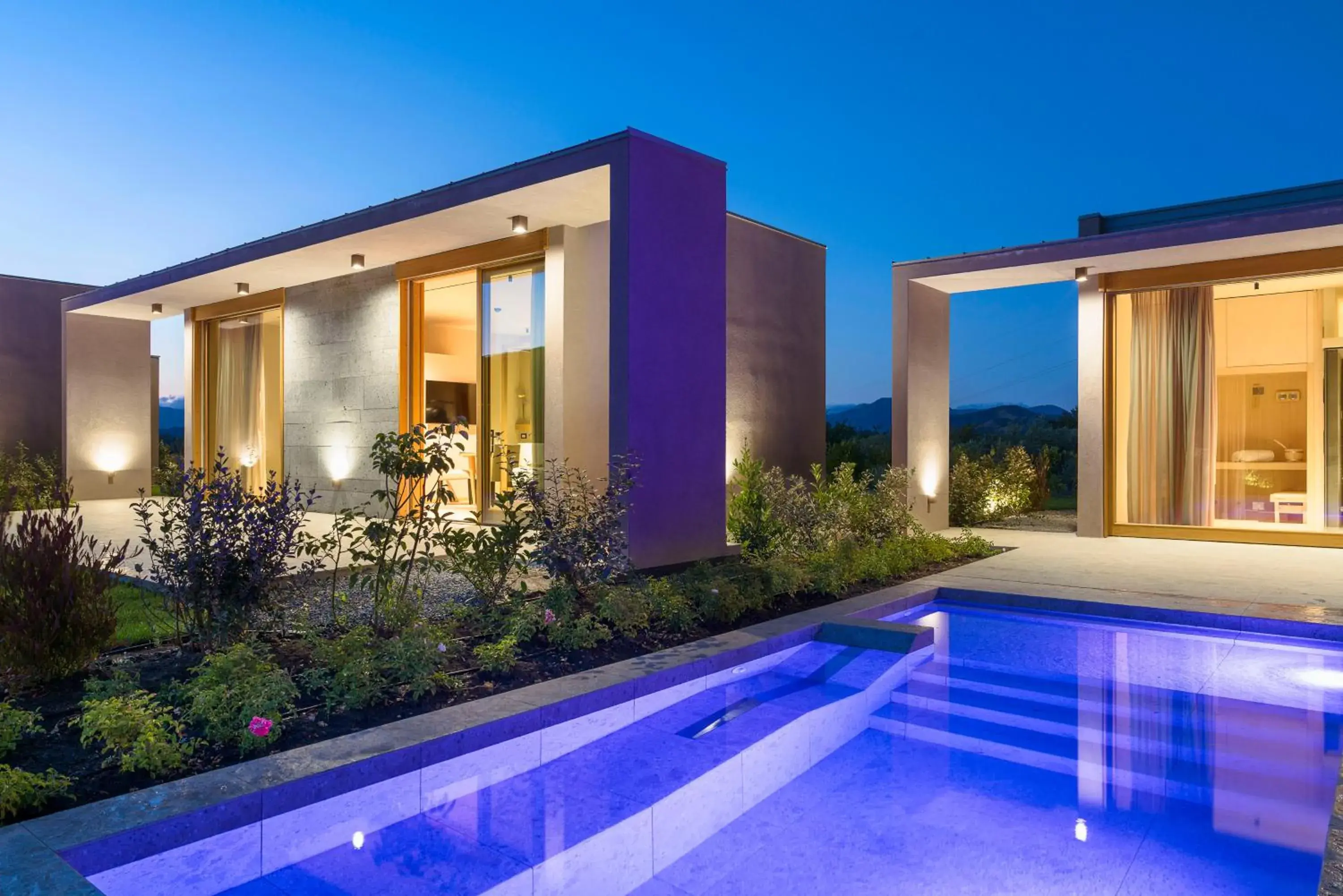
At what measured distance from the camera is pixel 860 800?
3125mm

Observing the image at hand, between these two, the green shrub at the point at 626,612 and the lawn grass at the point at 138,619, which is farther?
the green shrub at the point at 626,612

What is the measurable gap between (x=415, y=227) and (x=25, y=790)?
7.12m

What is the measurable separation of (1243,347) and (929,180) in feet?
125

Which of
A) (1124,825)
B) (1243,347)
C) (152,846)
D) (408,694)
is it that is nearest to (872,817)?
(1124,825)

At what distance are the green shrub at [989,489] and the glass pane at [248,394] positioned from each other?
31.3 ft

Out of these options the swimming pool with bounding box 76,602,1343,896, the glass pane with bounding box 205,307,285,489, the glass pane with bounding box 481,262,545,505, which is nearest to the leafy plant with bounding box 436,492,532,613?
the swimming pool with bounding box 76,602,1343,896

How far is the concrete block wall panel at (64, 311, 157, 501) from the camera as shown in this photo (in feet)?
45.7

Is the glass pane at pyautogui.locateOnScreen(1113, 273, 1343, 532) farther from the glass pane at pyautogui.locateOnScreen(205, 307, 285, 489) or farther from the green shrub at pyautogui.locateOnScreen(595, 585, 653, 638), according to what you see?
the glass pane at pyautogui.locateOnScreen(205, 307, 285, 489)

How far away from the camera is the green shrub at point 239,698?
3.10 m

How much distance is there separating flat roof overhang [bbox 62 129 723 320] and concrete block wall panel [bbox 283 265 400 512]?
29 centimetres

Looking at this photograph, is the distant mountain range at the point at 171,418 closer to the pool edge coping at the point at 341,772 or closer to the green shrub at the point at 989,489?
the green shrub at the point at 989,489

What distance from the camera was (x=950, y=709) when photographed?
412 cm

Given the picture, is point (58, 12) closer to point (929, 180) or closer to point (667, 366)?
point (667, 366)

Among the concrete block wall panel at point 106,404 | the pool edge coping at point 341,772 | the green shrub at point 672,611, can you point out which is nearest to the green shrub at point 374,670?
the pool edge coping at point 341,772
